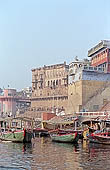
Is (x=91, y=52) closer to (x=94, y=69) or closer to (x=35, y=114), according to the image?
(x=94, y=69)

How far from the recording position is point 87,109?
246ft

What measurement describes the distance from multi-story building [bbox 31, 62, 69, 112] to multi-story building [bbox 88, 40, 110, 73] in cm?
1575

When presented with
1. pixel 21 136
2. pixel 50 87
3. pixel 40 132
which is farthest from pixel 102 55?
pixel 21 136

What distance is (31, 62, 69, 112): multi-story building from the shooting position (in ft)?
337

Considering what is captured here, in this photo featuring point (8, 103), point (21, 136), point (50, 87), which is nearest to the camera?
point (21, 136)

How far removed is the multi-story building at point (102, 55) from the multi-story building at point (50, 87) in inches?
620

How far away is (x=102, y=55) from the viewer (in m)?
85.6

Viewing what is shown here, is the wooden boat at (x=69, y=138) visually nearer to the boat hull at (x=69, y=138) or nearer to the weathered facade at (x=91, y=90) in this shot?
the boat hull at (x=69, y=138)


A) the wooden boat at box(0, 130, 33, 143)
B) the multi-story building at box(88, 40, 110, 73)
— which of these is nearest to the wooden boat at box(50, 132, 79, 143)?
the wooden boat at box(0, 130, 33, 143)

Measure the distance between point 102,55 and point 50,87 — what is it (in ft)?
102

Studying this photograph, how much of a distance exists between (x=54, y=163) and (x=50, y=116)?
56024 millimetres

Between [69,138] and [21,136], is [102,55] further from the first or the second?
[21,136]

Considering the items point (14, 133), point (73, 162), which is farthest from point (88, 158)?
point (14, 133)

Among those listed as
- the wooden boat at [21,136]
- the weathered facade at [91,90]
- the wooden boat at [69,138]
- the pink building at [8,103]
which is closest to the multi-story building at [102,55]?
the weathered facade at [91,90]
